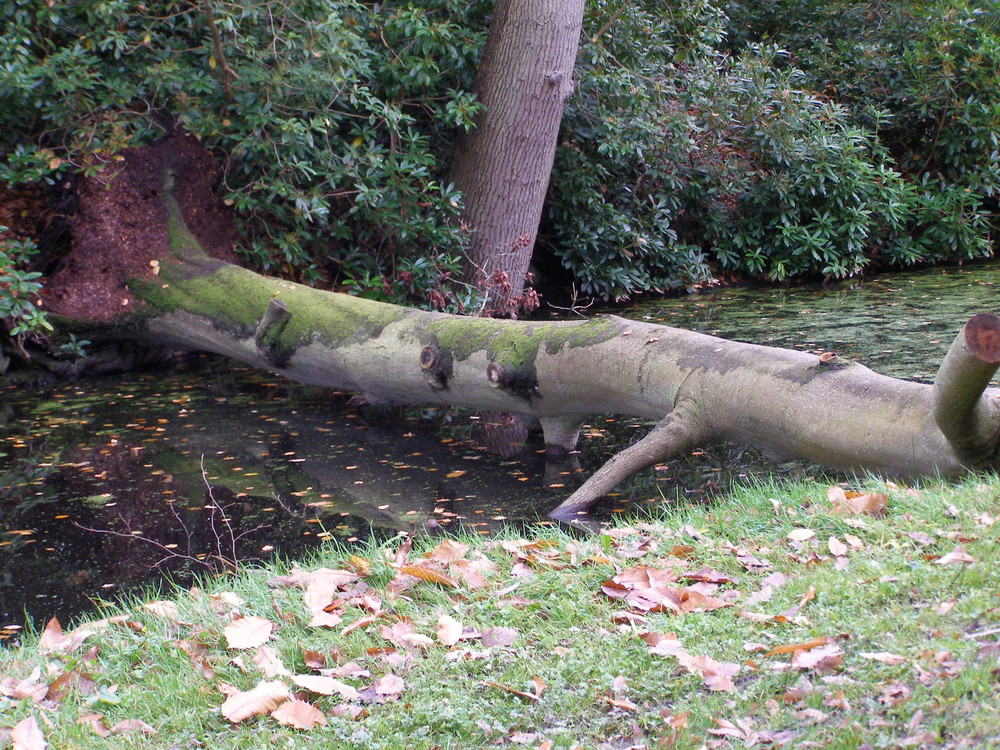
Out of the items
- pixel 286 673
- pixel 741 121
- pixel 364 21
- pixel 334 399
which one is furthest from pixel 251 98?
pixel 741 121

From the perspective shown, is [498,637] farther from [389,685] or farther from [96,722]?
[96,722]

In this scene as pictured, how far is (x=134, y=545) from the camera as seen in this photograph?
17.2 ft

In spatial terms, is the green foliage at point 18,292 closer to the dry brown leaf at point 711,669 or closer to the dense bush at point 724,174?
the dry brown leaf at point 711,669

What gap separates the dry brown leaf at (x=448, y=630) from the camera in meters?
3.23

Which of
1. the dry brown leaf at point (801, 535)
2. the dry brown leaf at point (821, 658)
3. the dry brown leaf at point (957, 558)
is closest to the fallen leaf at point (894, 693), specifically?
the dry brown leaf at point (821, 658)

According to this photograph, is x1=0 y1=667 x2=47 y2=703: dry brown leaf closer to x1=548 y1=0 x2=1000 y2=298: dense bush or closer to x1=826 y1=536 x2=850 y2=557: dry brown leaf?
x1=826 y1=536 x2=850 y2=557: dry brown leaf

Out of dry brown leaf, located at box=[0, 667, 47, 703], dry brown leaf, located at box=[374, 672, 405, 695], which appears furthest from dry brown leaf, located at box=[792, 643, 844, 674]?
dry brown leaf, located at box=[0, 667, 47, 703]

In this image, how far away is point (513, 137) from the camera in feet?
35.3

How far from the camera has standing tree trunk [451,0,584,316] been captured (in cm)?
Answer: 1046

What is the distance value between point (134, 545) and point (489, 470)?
7.56ft

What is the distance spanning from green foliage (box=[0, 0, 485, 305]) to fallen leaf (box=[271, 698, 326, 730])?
693cm

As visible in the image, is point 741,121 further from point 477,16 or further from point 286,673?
point 286,673

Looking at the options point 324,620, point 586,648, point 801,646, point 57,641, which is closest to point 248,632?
point 324,620

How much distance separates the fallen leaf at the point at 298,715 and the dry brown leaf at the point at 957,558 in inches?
79.8
